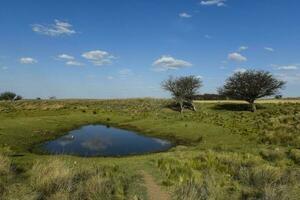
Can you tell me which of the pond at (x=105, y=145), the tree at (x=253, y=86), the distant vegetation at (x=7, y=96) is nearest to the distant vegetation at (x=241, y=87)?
the tree at (x=253, y=86)

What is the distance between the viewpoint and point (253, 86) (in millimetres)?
67375

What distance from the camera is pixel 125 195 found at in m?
13.6

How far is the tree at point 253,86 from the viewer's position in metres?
67.4

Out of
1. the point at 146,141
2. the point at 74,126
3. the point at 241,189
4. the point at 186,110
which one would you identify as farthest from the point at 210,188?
the point at 186,110

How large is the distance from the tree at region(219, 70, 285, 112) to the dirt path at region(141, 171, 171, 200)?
5357 centimetres

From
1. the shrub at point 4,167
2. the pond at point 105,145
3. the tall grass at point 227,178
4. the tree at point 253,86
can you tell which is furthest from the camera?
the tree at point 253,86

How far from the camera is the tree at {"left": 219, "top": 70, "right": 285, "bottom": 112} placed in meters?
67.4

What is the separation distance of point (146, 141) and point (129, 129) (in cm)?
1186

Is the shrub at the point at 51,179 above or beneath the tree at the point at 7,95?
beneath

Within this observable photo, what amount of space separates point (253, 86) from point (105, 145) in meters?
40.4

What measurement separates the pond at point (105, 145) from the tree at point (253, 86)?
31281 mm

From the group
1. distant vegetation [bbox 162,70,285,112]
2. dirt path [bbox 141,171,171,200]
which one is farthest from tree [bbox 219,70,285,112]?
dirt path [bbox 141,171,171,200]

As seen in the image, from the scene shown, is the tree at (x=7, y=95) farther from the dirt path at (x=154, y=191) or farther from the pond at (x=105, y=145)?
the dirt path at (x=154, y=191)

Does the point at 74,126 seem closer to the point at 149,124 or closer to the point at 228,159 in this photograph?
the point at 149,124
